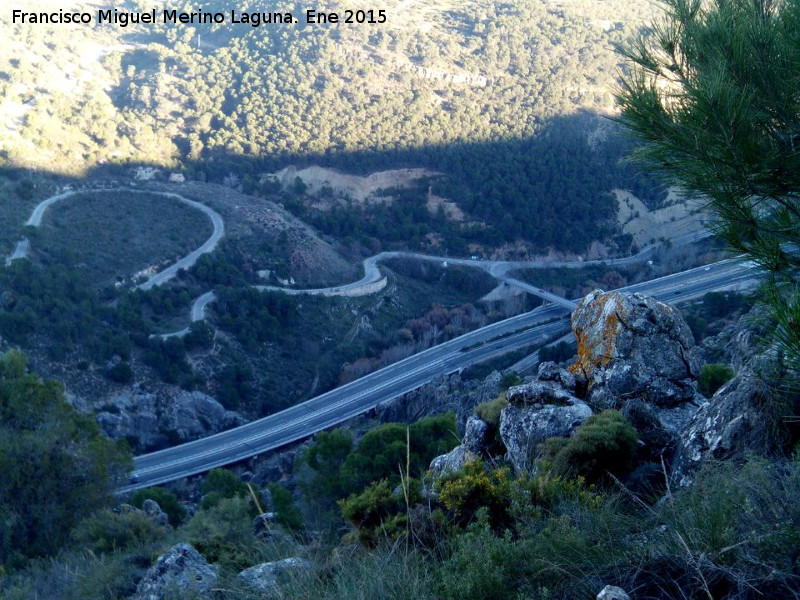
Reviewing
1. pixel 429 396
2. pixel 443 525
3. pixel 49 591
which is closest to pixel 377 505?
pixel 443 525

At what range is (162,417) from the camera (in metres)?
25.5

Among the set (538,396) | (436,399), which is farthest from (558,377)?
(436,399)

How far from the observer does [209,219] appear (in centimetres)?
3741

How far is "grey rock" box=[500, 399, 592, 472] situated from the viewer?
623 cm

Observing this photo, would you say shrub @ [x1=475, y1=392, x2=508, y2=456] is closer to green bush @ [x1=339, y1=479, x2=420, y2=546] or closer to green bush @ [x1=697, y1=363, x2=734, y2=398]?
green bush @ [x1=339, y1=479, x2=420, y2=546]

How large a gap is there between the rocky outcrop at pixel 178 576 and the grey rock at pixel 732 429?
336 cm

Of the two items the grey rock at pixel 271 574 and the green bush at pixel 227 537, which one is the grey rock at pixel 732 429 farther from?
the green bush at pixel 227 537

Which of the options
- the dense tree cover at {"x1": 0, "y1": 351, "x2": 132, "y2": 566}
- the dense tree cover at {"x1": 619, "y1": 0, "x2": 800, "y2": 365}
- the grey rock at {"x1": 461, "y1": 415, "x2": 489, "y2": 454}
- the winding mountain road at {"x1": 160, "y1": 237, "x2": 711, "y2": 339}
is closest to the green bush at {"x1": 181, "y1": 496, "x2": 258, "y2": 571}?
the grey rock at {"x1": 461, "y1": 415, "x2": 489, "y2": 454}

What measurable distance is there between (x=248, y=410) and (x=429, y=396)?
23.5 feet

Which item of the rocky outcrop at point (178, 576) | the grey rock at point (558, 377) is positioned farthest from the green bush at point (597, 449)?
the rocky outcrop at point (178, 576)

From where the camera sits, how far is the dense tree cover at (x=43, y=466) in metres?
9.97

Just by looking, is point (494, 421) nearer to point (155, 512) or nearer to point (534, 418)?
point (534, 418)

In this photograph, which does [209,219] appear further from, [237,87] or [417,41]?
[417,41]

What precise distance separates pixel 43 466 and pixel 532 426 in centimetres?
756
